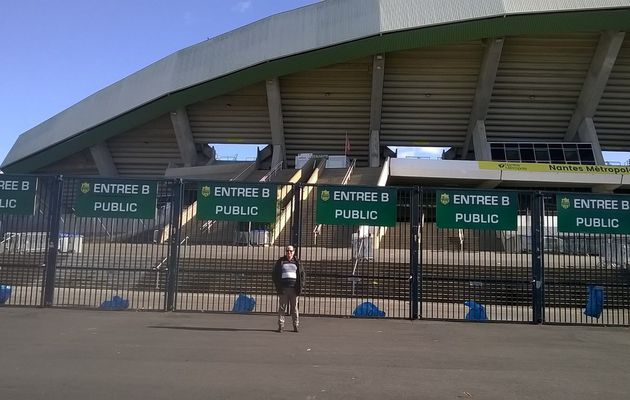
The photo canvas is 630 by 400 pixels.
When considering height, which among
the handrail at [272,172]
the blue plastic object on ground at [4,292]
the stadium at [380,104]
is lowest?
the blue plastic object on ground at [4,292]

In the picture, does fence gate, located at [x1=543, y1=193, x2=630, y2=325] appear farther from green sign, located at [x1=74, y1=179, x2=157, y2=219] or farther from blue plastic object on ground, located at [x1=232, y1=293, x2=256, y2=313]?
green sign, located at [x1=74, y1=179, x2=157, y2=219]

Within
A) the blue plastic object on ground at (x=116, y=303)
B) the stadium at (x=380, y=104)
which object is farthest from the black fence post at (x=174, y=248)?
the stadium at (x=380, y=104)

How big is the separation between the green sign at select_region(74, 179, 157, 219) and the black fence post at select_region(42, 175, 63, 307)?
47cm

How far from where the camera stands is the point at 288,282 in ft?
A: 32.6

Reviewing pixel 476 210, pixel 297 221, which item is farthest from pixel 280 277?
pixel 476 210

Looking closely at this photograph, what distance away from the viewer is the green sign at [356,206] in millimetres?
11320

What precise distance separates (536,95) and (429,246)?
31832mm

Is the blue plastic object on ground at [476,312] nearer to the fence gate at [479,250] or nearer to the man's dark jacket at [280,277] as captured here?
the fence gate at [479,250]

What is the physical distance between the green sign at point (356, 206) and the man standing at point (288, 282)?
5.09 ft

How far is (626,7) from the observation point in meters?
31.9

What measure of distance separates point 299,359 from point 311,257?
4.62 m

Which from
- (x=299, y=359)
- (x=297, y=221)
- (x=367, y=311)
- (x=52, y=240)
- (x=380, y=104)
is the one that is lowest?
(x=299, y=359)

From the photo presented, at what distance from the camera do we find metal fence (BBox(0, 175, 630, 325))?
1137 cm

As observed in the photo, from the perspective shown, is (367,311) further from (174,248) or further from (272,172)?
(272,172)
